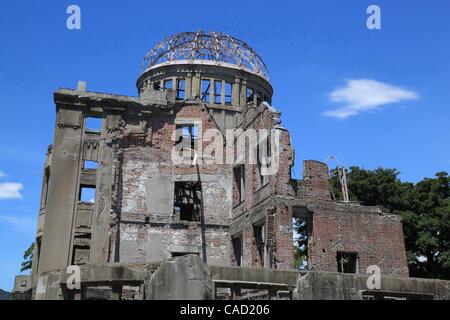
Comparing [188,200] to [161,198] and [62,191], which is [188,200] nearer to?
[161,198]

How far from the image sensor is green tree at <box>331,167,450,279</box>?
89.8 ft

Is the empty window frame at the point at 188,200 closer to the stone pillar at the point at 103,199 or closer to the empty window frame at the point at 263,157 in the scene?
the stone pillar at the point at 103,199

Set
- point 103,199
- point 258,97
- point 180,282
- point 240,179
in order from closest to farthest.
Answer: point 180,282, point 103,199, point 240,179, point 258,97

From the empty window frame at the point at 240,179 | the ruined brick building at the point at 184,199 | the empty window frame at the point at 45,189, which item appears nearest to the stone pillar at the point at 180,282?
the ruined brick building at the point at 184,199

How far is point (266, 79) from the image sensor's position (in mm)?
→ 29172

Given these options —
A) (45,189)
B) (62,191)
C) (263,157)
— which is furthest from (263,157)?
(45,189)

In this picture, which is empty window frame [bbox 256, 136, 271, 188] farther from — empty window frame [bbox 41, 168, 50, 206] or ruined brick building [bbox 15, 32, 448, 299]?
empty window frame [bbox 41, 168, 50, 206]

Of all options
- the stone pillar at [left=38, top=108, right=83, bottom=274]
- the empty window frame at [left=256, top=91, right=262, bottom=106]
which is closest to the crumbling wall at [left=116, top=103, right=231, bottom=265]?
the stone pillar at [left=38, top=108, right=83, bottom=274]

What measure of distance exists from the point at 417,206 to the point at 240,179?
42.0ft

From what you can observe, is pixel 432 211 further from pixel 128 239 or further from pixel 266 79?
pixel 128 239

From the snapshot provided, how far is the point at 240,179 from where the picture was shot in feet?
71.6

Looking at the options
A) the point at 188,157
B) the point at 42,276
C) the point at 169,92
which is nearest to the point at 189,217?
the point at 188,157

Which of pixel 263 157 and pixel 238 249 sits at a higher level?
pixel 263 157
